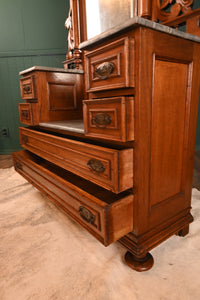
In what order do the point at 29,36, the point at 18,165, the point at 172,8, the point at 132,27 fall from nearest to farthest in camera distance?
1. the point at 132,27
2. the point at 172,8
3. the point at 18,165
4. the point at 29,36

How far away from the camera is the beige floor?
788 mm

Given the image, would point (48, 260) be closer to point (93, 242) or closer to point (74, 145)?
point (93, 242)

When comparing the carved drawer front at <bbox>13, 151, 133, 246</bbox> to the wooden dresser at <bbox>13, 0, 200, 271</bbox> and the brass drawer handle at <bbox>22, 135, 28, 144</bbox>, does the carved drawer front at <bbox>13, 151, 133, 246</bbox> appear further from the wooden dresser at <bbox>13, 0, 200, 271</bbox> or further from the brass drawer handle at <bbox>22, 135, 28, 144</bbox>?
the brass drawer handle at <bbox>22, 135, 28, 144</bbox>

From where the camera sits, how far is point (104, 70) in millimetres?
747

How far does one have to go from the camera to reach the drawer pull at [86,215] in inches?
31.9

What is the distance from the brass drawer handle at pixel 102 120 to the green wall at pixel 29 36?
240cm

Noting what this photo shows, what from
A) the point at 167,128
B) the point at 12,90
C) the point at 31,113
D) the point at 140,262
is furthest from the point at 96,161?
the point at 12,90

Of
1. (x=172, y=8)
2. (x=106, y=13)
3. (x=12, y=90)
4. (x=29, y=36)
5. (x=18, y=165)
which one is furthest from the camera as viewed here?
(x=12, y=90)

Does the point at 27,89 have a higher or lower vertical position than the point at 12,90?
lower

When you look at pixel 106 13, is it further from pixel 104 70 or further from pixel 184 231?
pixel 184 231

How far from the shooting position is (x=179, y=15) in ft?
3.40

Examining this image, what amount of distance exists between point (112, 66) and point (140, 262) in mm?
820

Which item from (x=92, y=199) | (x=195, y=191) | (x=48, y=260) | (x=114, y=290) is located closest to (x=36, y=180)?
(x=48, y=260)

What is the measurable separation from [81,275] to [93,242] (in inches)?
8.8
